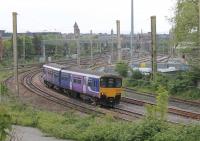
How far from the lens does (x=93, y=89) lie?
4072 cm

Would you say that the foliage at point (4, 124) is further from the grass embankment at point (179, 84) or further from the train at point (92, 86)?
the grass embankment at point (179, 84)

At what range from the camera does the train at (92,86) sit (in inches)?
1566

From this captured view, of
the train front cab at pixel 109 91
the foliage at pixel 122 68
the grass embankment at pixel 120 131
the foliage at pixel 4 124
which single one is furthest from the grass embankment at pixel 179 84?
the foliage at pixel 4 124

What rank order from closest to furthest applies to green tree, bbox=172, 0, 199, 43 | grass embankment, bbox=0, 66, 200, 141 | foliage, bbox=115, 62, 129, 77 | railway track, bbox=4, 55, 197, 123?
grass embankment, bbox=0, 66, 200, 141 → railway track, bbox=4, 55, 197, 123 → green tree, bbox=172, 0, 199, 43 → foliage, bbox=115, 62, 129, 77

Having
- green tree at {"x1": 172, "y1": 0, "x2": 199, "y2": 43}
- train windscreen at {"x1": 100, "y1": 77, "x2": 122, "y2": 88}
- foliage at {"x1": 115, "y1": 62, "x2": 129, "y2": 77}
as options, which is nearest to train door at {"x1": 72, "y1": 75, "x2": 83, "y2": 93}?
train windscreen at {"x1": 100, "y1": 77, "x2": 122, "y2": 88}

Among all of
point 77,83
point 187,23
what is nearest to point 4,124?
point 77,83

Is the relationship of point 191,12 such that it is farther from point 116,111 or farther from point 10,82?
point 10,82

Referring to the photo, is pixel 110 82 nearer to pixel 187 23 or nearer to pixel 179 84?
pixel 179 84

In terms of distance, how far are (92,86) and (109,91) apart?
165cm

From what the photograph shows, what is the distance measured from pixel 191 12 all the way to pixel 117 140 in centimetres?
2877

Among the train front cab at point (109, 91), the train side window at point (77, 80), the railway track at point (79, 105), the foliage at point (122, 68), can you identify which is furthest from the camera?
the foliage at point (122, 68)

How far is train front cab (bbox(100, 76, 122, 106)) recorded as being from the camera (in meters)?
39.7

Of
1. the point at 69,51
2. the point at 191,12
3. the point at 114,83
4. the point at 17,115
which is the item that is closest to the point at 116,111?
the point at 114,83

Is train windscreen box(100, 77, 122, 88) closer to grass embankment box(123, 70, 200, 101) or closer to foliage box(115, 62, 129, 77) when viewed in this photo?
grass embankment box(123, 70, 200, 101)
